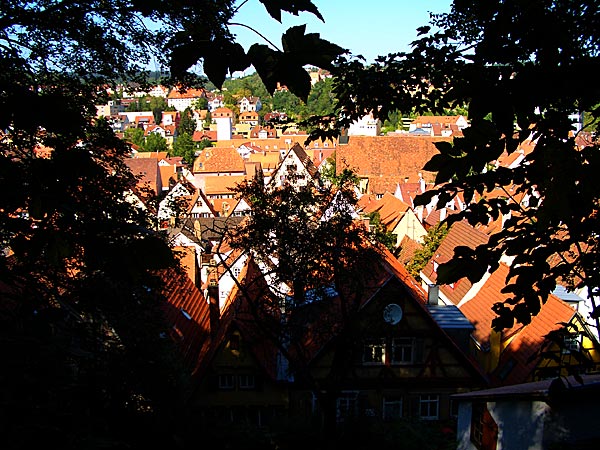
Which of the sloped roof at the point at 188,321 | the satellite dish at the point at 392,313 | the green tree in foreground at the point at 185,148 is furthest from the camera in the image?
the green tree in foreground at the point at 185,148

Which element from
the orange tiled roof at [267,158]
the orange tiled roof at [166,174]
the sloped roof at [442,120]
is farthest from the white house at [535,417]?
the sloped roof at [442,120]

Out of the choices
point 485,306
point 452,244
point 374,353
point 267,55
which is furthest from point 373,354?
point 267,55

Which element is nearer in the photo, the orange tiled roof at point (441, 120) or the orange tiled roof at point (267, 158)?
the orange tiled roof at point (267, 158)

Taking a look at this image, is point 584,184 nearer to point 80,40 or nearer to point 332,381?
point 80,40

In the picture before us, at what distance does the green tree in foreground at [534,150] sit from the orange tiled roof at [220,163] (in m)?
61.4

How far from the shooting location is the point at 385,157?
55.6 m

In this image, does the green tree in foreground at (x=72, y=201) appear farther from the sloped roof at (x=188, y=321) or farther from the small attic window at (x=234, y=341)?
the sloped roof at (x=188, y=321)

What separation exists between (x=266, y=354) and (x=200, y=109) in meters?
160

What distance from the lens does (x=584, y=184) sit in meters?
2.67

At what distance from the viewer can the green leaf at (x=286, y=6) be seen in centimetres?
199

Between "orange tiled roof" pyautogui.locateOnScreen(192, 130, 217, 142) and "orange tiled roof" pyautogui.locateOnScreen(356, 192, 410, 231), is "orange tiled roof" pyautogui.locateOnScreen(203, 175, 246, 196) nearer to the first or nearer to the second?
"orange tiled roof" pyautogui.locateOnScreen(356, 192, 410, 231)

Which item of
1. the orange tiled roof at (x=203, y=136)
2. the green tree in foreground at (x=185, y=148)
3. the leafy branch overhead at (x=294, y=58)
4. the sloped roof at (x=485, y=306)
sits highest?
the orange tiled roof at (x=203, y=136)

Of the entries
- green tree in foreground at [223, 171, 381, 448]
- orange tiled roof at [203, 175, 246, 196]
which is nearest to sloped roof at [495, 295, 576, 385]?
green tree in foreground at [223, 171, 381, 448]

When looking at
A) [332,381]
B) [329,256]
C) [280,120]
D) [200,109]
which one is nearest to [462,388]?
[332,381]
